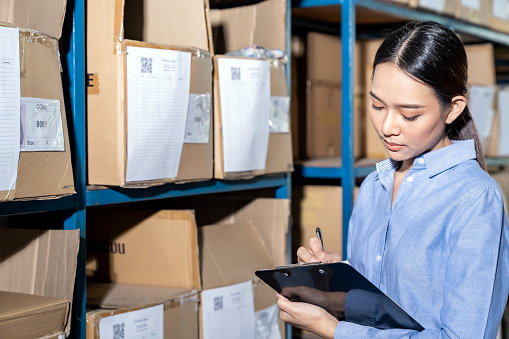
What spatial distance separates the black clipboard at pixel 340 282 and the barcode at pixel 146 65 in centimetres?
59

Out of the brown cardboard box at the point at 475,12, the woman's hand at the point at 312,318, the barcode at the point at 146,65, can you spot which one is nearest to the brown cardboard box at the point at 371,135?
the brown cardboard box at the point at 475,12

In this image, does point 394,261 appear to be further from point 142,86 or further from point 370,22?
point 370,22

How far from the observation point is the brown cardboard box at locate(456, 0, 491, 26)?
2.98 metres

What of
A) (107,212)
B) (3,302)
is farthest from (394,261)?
(107,212)

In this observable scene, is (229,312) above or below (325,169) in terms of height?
below

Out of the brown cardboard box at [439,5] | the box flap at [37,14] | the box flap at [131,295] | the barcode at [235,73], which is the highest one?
the brown cardboard box at [439,5]

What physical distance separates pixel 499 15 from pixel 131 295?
2.63m

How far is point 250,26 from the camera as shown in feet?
7.09

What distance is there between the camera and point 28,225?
153 cm

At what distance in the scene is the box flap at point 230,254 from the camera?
1816 millimetres

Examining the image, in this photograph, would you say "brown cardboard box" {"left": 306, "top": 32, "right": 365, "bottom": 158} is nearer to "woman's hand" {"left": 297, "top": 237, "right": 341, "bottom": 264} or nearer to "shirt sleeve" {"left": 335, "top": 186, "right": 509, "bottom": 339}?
"woman's hand" {"left": 297, "top": 237, "right": 341, "bottom": 264}

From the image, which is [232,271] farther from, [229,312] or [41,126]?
[41,126]

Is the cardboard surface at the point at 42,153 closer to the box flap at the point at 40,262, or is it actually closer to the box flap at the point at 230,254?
the box flap at the point at 40,262

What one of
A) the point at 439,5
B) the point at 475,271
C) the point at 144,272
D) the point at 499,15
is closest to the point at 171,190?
the point at 144,272
